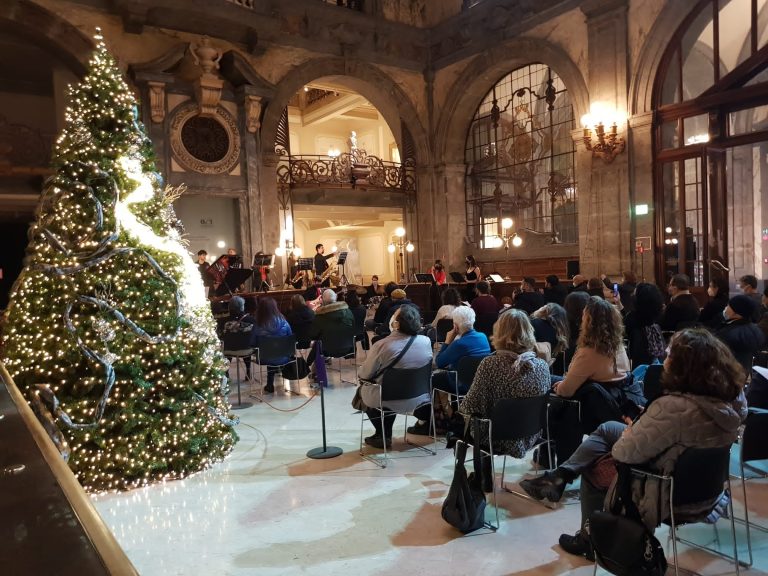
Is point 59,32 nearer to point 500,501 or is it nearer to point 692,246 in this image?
point 500,501

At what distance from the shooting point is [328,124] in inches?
933

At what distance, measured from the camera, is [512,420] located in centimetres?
338

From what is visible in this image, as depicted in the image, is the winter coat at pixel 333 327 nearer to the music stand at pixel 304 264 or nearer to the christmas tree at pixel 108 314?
the christmas tree at pixel 108 314

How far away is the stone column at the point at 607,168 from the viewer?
36.6 feet

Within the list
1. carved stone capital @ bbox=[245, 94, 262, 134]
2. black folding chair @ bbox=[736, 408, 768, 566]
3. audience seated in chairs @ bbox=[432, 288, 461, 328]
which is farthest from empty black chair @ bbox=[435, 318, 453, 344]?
carved stone capital @ bbox=[245, 94, 262, 134]

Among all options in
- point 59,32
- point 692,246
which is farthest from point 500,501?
point 59,32

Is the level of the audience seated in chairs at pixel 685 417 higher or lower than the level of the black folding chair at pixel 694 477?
higher

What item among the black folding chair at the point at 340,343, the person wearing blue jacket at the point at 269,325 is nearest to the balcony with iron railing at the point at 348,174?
the black folding chair at the point at 340,343

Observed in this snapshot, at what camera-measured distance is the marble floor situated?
9.64ft

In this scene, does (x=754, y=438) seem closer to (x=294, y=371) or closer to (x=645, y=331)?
(x=645, y=331)

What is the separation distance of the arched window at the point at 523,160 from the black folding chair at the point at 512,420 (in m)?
11.5

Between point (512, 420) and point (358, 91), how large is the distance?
1441cm

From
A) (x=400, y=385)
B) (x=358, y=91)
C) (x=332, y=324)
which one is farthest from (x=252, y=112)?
(x=400, y=385)

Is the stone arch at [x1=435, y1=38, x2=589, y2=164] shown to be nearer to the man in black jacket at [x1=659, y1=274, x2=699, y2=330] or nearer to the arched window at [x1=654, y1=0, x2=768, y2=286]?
the arched window at [x1=654, y1=0, x2=768, y2=286]
